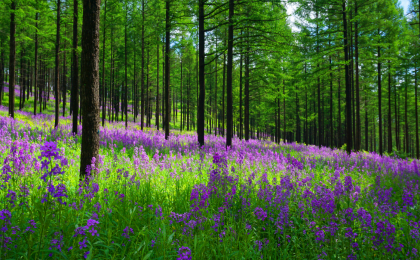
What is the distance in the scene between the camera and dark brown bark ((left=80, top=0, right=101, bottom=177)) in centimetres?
464

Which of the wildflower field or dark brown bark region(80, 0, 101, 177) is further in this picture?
dark brown bark region(80, 0, 101, 177)

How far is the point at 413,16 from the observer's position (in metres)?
22.6

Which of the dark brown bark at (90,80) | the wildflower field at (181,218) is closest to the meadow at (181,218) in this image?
the wildflower field at (181,218)

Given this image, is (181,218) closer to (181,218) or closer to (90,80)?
(181,218)

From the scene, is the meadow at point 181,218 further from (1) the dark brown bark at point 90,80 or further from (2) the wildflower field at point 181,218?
(1) the dark brown bark at point 90,80

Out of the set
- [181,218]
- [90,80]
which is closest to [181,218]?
[181,218]

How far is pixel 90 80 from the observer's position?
4754 mm

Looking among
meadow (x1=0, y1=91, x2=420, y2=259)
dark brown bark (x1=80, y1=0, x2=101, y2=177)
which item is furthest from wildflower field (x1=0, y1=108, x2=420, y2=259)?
dark brown bark (x1=80, y1=0, x2=101, y2=177)

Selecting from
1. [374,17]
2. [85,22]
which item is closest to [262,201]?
[85,22]

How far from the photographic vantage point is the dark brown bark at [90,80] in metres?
4.64

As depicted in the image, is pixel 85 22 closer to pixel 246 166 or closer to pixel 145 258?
pixel 145 258

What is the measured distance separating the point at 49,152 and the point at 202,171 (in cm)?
470

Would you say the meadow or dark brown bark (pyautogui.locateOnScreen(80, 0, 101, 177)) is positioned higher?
dark brown bark (pyautogui.locateOnScreen(80, 0, 101, 177))

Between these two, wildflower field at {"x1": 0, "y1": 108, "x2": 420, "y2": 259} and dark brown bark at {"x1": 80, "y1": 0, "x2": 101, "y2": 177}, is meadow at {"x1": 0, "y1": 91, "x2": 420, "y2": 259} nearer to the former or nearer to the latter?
wildflower field at {"x1": 0, "y1": 108, "x2": 420, "y2": 259}
